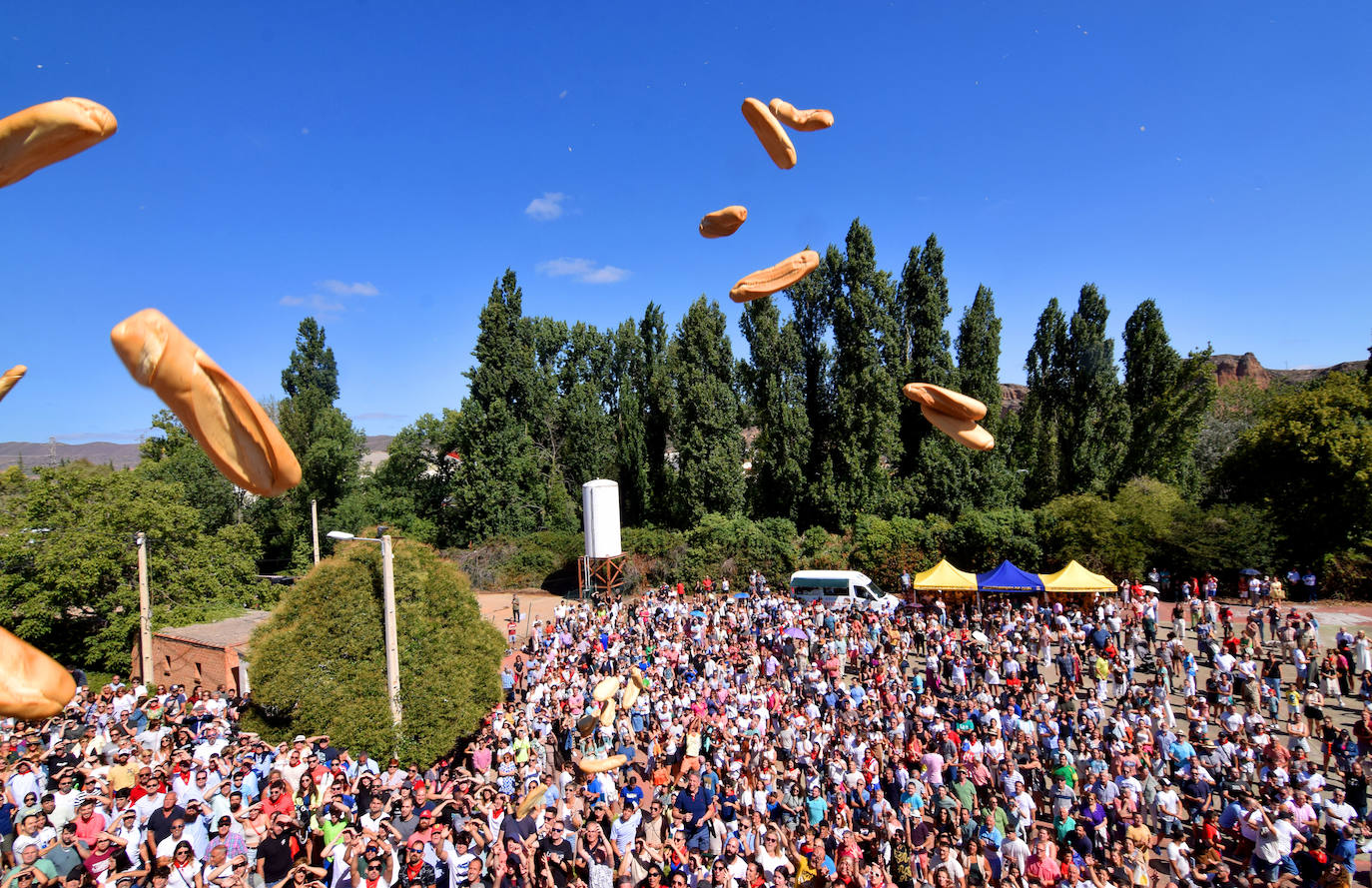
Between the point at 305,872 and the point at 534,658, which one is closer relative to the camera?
the point at 305,872

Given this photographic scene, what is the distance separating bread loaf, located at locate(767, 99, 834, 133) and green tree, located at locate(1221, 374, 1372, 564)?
2508 cm

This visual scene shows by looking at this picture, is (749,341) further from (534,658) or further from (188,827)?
(188,827)

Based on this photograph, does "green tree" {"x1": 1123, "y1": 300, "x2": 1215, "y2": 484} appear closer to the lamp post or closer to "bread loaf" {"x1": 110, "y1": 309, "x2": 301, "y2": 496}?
the lamp post

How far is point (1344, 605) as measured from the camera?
850 inches

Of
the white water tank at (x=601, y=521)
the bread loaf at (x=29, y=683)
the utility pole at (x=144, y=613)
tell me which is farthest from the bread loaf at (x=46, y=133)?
the white water tank at (x=601, y=521)

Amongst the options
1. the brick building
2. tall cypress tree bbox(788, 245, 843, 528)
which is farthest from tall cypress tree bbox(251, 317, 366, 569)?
tall cypress tree bbox(788, 245, 843, 528)

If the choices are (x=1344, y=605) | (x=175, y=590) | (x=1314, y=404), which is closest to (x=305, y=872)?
(x=175, y=590)

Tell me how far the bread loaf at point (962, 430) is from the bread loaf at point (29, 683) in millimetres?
5205

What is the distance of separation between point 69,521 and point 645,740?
2084 centimetres

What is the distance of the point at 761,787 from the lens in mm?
9055

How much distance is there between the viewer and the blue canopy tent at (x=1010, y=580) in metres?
18.7

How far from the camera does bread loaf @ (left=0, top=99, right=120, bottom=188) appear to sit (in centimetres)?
338

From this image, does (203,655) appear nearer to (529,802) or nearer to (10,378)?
(529,802)

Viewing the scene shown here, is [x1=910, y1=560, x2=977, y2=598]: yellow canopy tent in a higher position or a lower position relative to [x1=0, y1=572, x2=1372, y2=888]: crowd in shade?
higher
